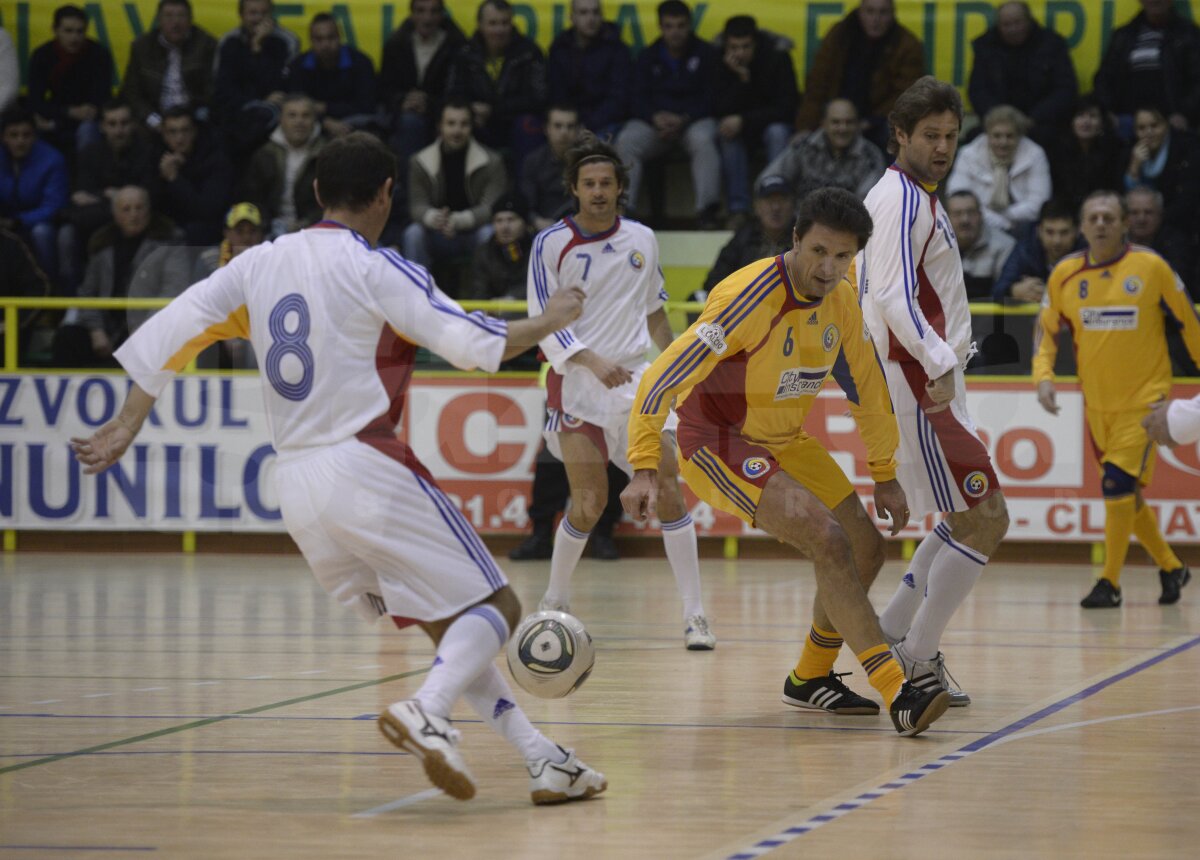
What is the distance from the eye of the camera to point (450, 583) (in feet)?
16.2

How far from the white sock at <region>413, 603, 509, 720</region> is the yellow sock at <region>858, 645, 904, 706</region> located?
173 centimetres

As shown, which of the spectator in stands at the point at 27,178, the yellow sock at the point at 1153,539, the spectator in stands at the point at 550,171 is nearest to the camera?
the yellow sock at the point at 1153,539

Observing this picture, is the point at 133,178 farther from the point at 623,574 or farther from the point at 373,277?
the point at 373,277

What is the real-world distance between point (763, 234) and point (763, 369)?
7626 millimetres

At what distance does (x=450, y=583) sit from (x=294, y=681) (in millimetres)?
3062

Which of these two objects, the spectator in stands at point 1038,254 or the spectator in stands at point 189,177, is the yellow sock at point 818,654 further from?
the spectator in stands at point 189,177

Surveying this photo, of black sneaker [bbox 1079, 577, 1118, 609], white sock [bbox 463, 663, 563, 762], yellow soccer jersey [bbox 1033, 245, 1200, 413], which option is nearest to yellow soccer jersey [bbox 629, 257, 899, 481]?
white sock [bbox 463, 663, 563, 762]

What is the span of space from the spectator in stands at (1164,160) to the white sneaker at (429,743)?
10.9 m

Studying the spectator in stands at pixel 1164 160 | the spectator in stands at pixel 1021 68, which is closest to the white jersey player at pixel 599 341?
the spectator in stands at pixel 1164 160

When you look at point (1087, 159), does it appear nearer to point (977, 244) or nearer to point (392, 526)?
point (977, 244)

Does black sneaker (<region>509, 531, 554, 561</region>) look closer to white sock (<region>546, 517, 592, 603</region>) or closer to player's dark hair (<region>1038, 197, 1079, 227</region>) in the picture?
white sock (<region>546, 517, 592, 603</region>)

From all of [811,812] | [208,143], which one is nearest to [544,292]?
[811,812]

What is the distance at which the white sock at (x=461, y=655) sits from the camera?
15.8ft

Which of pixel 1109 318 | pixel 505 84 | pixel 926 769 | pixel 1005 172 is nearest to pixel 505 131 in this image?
pixel 505 84
